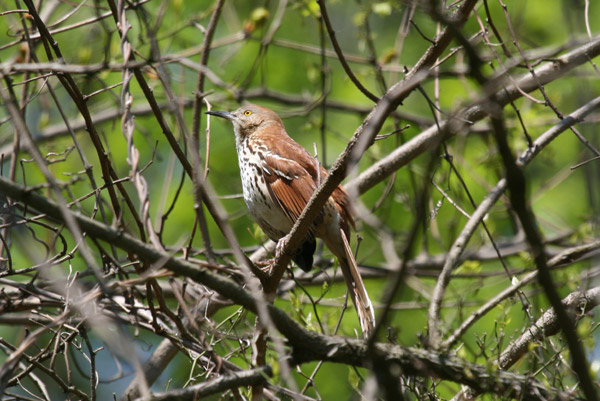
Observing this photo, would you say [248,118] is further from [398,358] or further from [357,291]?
[398,358]

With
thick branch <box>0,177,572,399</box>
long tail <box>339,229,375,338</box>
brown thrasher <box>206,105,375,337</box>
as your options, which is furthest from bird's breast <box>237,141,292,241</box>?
thick branch <box>0,177,572,399</box>

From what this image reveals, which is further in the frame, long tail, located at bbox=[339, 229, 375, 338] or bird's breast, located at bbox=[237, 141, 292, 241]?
bird's breast, located at bbox=[237, 141, 292, 241]

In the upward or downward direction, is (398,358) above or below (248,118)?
below

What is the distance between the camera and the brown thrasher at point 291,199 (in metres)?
3.96

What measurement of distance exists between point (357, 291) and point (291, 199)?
2.53ft

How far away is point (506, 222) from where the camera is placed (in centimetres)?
662

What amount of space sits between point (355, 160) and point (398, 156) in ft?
5.84

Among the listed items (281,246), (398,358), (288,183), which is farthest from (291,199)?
(398,358)

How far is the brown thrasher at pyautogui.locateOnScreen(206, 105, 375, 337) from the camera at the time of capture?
3.96 metres

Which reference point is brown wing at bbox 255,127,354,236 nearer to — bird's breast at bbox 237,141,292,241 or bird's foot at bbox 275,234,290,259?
bird's breast at bbox 237,141,292,241

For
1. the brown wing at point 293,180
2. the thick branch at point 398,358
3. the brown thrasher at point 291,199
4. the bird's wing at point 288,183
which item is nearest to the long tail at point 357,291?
the brown thrasher at point 291,199

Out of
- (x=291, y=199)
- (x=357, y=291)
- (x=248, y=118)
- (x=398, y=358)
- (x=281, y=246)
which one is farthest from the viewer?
(x=248, y=118)

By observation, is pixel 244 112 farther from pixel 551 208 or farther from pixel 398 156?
pixel 551 208

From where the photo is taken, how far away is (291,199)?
418 centimetres
